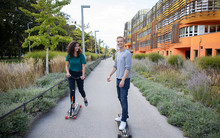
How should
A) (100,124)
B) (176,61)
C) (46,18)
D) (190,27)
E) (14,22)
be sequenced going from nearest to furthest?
(100,124) < (46,18) < (176,61) < (190,27) < (14,22)

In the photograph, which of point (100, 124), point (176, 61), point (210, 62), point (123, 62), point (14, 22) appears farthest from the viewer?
point (14, 22)

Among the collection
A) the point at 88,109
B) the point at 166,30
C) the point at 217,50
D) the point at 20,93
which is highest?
the point at 166,30

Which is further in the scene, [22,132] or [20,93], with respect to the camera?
[20,93]

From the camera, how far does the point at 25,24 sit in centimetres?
3519

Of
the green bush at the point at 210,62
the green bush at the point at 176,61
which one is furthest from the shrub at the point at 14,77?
the green bush at the point at 176,61

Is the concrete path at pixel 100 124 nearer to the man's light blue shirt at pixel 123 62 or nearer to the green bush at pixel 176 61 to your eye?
the man's light blue shirt at pixel 123 62

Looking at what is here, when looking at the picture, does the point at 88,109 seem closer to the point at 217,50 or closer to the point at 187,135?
the point at 187,135

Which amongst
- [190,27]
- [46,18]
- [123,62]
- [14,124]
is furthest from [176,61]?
[190,27]

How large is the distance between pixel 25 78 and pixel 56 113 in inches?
108

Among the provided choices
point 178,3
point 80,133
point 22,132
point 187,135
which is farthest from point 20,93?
point 178,3

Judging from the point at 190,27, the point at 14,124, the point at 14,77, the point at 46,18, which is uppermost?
the point at 190,27

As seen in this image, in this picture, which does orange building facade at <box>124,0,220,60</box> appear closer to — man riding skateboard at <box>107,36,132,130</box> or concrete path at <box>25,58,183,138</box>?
concrete path at <box>25,58,183,138</box>

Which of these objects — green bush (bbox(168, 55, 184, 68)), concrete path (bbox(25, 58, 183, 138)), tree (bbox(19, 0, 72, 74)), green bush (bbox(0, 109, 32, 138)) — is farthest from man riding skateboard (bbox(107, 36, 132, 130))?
green bush (bbox(168, 55, 184, 68))

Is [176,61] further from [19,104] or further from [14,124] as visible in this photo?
[14,124]
